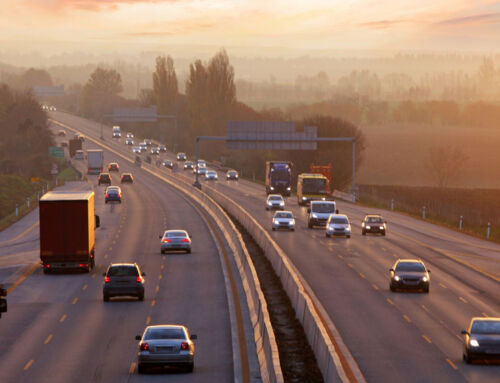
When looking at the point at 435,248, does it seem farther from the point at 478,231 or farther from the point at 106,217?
the point at 106,217

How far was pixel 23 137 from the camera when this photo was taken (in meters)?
165

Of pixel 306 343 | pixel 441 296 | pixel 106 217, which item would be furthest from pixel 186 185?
pixel 306 343

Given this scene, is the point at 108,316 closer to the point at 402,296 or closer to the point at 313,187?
the point at 402,296

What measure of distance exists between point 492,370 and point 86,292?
64.1 ft

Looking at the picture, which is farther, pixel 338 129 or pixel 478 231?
pixel 338 129

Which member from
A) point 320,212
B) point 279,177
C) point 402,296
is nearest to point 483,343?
point 402,296

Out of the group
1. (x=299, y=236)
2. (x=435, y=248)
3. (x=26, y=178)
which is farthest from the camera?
(x=26, y=178)

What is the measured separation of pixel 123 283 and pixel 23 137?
137m

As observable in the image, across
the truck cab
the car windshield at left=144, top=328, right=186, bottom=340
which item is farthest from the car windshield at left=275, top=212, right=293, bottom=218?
the car windshield at left=144, top=328, right=186, bottom=340

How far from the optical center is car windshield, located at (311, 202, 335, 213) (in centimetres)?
6619

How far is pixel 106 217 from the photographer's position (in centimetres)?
7431

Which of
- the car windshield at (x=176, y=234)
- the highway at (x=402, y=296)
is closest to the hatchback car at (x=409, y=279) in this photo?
the highway at (x=402, y=296)

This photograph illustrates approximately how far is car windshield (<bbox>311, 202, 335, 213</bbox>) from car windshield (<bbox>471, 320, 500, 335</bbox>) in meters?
43.7

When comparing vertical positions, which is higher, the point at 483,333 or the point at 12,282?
the point at 483,333
